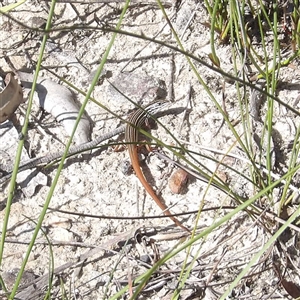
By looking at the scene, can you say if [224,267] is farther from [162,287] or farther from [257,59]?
[257,59]

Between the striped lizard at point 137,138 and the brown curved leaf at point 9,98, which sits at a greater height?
the brown curved leaf at point 9,98

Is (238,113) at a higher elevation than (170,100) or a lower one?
lower

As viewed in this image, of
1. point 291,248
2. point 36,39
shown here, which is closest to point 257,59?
point 291,248

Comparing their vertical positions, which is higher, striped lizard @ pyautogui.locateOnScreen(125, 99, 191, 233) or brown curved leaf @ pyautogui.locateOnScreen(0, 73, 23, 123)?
brown curved leaf @ pyautogui.locateOnScreen(0, 73, 23, 123)

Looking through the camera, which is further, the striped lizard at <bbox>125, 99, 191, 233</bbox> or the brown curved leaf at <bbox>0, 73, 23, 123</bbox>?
the brown curved leaf at <bbox>0, 73, 23, 123</bbox>

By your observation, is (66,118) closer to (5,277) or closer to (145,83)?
(145,83)

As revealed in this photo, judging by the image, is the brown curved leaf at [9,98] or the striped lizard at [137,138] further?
the brown curved leaf at [9,98]

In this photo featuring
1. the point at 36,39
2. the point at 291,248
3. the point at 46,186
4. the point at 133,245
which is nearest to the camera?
the point at 291,248

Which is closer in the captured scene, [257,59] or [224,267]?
[224,267]

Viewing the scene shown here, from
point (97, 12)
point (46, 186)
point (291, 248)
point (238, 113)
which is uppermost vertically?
point (97, 12)

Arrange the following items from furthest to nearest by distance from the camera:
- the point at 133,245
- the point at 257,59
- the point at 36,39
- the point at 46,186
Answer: the point at 36,39 → the point at 257,59 → the point at 46,186 → the point at 133,245

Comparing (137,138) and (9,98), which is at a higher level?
(9,98)
